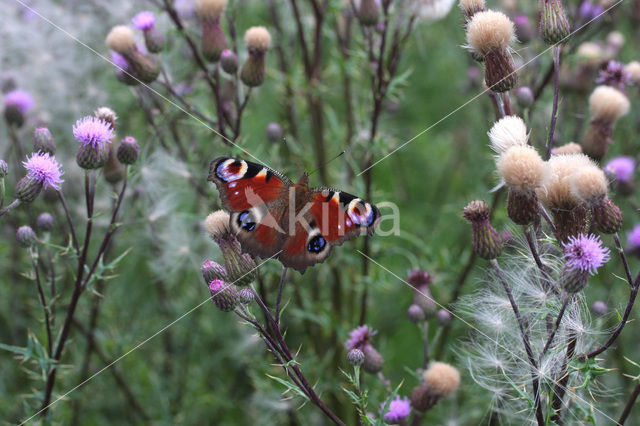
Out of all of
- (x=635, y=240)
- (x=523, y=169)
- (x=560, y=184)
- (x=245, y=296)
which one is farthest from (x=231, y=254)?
(x=635, y=240)

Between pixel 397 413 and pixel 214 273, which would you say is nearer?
pixel 214 273

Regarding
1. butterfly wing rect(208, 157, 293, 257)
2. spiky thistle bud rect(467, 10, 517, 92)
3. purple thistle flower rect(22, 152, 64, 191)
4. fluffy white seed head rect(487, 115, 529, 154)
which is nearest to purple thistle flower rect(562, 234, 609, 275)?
fluffy white seed head rect(487, 115, 529, 154)

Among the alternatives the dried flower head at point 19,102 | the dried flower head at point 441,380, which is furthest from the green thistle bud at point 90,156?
the dried flower head at point 441,380

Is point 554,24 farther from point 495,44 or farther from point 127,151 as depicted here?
point 127,151

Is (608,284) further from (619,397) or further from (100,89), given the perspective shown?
(100,89)

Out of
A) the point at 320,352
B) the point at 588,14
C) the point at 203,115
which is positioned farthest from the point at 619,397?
the point at 203,115

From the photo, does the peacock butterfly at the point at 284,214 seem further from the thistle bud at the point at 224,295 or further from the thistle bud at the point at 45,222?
the thistle bud at the point at 45,222
